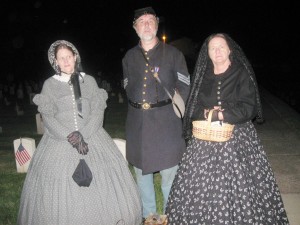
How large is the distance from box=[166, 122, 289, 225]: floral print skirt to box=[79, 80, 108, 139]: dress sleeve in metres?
1.04

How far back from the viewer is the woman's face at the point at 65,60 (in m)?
3.64

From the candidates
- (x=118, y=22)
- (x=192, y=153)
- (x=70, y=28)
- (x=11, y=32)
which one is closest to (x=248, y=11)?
(x=118, y=22)

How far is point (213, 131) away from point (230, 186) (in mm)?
531

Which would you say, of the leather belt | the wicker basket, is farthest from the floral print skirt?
the leather belt

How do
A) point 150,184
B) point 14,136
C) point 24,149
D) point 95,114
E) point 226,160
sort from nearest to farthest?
point 226,160, point 95,114, point 150,184, point 24,149, point 14,136

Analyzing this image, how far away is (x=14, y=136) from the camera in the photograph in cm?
854

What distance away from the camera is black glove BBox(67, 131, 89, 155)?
11.3ft

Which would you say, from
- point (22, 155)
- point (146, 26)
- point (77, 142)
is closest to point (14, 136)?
point (22, 155)

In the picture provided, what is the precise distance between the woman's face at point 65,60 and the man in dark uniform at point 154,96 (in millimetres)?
616

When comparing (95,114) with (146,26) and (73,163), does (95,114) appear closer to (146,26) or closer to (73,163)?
(73,163)

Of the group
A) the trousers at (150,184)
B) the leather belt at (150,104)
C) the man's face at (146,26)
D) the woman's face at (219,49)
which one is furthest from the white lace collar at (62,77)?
the woman's face at (219,49)

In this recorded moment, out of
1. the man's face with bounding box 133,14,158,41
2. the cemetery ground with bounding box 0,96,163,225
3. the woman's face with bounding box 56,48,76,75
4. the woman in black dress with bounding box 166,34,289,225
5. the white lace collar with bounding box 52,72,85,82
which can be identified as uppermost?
the man's face with bounding box 133,14,158,41

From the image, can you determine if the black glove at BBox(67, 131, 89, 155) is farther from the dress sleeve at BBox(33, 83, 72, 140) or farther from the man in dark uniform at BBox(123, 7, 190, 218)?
the man in dark uniform at BBox(123, 7, 190, 218)

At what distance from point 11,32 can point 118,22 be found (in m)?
13.2
